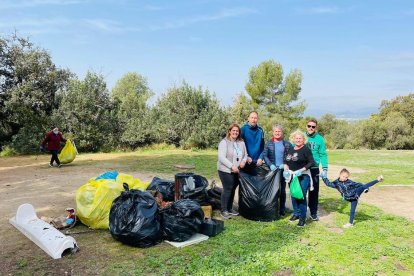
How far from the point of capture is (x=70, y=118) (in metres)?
17.6

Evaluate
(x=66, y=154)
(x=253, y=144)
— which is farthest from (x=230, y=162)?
(x=66, y=154)

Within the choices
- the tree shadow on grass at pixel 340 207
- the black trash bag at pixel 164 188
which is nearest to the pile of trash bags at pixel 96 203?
the black trash bag at pixel 164 188

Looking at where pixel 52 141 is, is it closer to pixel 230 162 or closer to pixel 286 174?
pixel 230 162

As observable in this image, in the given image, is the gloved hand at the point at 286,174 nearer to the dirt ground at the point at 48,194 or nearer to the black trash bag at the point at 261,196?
the black trash bag at the point at 261,196

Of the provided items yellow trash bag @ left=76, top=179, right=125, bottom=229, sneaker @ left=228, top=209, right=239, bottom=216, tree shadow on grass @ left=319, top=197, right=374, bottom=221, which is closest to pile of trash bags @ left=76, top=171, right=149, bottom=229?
yellow trash bag @ left=76, top=179, right=125, bottom=229

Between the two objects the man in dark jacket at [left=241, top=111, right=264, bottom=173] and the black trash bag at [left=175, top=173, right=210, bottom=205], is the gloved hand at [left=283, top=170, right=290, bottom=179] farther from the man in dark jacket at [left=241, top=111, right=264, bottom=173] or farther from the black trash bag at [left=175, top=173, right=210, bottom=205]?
the black trash bag at [left=175, top=173, right=210, bottom=205]

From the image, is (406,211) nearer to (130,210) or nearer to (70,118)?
(130,210)

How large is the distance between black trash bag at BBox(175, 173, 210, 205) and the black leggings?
36 cm

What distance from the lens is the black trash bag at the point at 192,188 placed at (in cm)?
583

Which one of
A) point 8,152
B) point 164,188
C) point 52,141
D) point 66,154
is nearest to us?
point 164,188

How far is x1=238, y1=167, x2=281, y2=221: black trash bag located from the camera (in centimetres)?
544

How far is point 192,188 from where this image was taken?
5.90 metres

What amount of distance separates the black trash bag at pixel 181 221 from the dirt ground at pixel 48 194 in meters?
1.77

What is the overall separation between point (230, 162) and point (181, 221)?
4.74 feet
